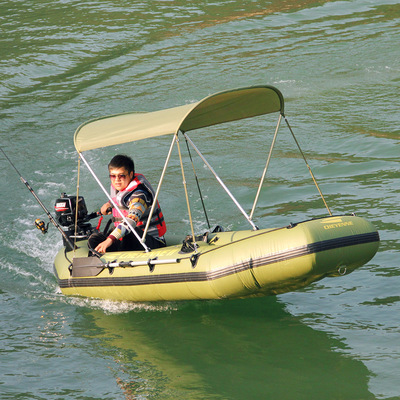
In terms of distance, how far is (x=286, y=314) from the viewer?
623cm

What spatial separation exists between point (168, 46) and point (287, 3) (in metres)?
4.12

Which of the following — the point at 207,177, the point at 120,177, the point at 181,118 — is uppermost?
the point at 181,118

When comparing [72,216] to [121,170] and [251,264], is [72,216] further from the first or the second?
[251,264]

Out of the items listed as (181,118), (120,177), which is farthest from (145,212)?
(181,118)

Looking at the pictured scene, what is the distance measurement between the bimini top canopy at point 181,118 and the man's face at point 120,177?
0.40 metres

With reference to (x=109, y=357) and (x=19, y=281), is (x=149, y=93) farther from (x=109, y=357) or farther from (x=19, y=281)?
(x=109, y=357)

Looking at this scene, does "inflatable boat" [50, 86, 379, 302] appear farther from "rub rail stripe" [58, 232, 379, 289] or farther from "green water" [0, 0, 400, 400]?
"green water" [0, 0, 400, 400]

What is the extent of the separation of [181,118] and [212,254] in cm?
120

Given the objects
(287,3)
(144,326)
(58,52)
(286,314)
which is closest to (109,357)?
(144,326)

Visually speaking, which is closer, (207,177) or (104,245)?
(104,245)

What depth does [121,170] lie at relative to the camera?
6320 millimetres

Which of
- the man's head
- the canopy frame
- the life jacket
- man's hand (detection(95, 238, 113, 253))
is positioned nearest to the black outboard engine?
man's hand (detection(95, 238, 113, 253))

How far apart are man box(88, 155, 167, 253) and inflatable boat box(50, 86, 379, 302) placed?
0.65 feet

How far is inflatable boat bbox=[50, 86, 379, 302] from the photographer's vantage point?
5270 millimetres
